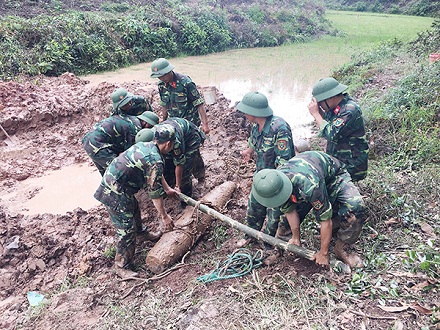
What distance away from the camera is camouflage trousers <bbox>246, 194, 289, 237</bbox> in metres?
3.32

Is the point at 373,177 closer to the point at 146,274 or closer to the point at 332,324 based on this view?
the point at 332,324

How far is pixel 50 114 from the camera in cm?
721

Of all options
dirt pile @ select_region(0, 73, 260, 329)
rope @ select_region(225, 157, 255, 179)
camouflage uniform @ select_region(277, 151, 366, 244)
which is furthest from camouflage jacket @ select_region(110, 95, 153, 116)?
camouflage uniform @ select_region(277, 151, 366, 244)

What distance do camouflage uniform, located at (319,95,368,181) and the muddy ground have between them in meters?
1.37

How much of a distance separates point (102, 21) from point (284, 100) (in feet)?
31.0

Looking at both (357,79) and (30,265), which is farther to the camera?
(357,79)

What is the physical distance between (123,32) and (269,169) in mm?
13885

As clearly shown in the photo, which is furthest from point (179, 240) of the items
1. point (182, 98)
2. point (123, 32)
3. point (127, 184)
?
point (123, 32)

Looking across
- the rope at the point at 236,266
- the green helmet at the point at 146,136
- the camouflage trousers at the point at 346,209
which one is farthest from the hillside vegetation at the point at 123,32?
the camouflage trousers at the point at 346,209

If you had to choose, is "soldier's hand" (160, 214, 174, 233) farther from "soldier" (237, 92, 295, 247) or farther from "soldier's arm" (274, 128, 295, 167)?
"soldier's arm" (274, 128, 295, 167)

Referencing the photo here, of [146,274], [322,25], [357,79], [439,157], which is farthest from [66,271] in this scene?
[322,25]

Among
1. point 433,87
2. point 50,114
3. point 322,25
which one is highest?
point 433,87

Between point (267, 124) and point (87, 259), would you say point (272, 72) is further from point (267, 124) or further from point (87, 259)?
point (87, 259)

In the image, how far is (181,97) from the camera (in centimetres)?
517
